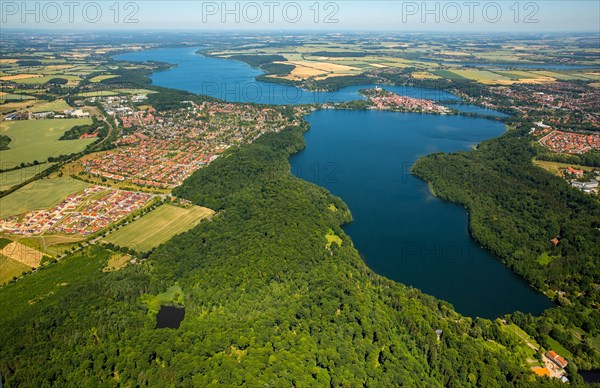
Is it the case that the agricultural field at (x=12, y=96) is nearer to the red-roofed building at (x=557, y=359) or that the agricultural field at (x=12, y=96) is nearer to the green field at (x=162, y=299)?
the green field at (x=162, y=299)

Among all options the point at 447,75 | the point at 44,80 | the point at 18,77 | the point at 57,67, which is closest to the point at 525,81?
the point at 447,75

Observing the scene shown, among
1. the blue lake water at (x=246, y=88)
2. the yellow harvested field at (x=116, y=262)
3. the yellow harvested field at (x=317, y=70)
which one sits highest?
the yellow harvested field at (x=317, y=70)

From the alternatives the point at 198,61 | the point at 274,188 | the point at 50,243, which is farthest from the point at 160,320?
the point at 198,61

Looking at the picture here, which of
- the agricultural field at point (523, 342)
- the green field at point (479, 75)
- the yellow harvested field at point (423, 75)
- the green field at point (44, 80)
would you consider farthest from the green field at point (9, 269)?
the green field at point (479, 75)

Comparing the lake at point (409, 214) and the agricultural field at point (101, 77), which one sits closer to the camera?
the lake at point (409, 214)

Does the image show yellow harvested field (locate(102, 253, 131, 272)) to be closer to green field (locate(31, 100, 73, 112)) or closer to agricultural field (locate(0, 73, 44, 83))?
green field (locate(31, 100, 73, 112))

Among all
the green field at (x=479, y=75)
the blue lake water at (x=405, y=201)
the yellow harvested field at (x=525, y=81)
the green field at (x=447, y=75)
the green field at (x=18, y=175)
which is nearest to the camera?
the blue lake water at (x=405, y=201)
